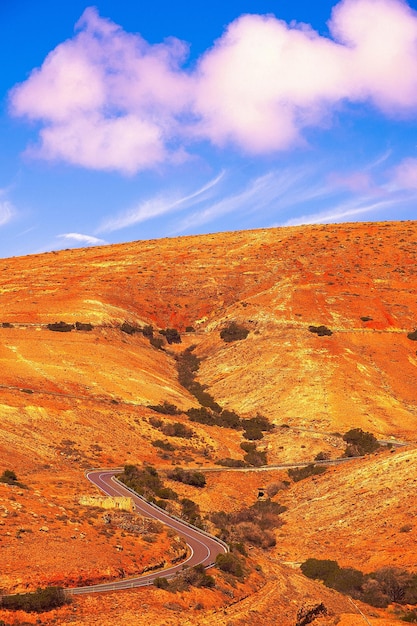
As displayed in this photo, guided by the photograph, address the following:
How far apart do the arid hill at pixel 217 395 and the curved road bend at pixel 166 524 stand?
0.69 m

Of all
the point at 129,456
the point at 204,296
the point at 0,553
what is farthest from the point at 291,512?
the point at 204,296

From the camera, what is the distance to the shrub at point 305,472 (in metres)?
49.9

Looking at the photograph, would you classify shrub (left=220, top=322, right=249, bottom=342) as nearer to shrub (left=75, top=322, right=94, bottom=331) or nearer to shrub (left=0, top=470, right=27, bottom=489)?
shrub (left=75, top=322, right=94, bottom=331)

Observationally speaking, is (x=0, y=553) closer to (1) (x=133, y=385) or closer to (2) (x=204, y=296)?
(1) (x=133, y=385)

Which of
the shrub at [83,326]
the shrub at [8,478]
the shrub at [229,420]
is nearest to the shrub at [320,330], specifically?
the shrub at [229,420]

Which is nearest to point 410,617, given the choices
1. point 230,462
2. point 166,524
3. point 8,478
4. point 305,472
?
point 166,524

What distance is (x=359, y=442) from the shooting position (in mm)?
55562

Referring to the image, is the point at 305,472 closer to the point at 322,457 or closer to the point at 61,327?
the point at 322,457

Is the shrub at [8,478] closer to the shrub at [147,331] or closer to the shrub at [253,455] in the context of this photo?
→ the shrub at [253,455]

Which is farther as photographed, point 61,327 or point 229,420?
point 61,327

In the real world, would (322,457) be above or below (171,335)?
below

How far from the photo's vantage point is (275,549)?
38.3m

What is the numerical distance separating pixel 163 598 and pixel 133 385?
4280cm

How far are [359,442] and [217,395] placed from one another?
20.1 meters
